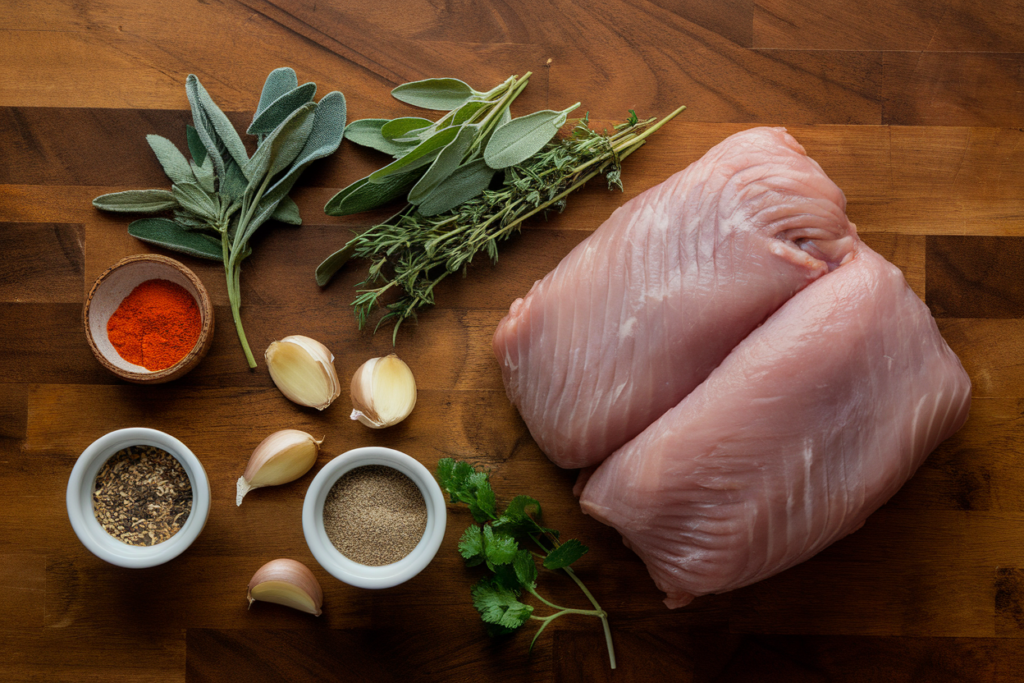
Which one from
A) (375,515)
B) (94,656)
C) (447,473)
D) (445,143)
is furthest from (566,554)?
(94,656)

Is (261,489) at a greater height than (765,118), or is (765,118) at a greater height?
(765,118)

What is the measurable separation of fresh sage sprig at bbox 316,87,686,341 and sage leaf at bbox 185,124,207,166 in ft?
1.25

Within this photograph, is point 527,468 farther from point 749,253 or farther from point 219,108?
point 219,108

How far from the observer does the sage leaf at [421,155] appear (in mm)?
1522

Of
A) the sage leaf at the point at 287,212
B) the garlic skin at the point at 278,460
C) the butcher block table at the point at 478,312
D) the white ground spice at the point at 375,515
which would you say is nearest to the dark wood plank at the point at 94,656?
the butcher block table at the point at 478,312

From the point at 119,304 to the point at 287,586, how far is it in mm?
820

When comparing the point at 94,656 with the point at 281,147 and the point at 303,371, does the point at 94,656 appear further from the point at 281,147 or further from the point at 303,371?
the point at 281,147

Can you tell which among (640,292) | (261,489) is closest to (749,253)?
(640,292)

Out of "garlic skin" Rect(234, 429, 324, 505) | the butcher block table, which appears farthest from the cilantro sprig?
"garlic skin" Rect(234, 429, 324, 505)

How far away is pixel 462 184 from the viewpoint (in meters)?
1.59

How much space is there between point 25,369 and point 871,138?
2.32 metres

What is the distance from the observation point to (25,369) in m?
1.69

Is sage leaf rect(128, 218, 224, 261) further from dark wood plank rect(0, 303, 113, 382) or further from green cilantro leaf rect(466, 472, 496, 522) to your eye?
green cilantro leaf rect(466, 472, 496, 522)

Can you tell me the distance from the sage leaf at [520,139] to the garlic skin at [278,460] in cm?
83
